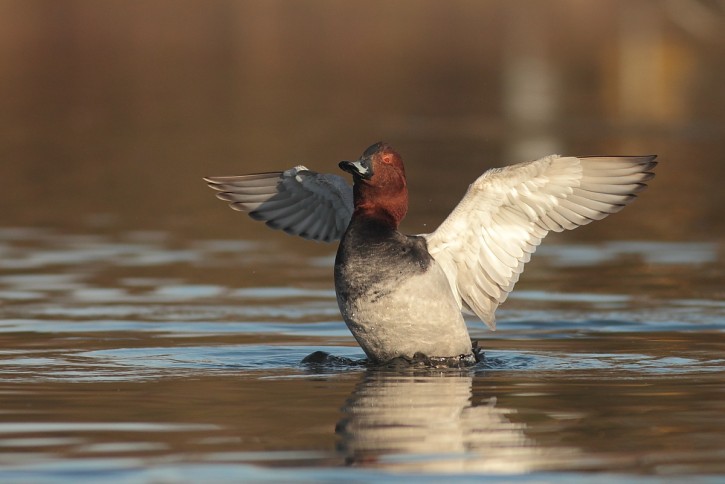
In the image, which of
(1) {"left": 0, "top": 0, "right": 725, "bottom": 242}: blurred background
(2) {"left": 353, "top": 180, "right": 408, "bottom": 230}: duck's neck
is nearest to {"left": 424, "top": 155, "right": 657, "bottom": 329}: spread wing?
(2) {"left": 353, "top": 180, "right": 408, "bottom": 230}: duck's neck

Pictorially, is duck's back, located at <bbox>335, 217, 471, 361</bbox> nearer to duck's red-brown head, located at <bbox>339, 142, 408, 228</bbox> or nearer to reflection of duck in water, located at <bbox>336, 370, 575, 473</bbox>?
duck's red-brown head, located at <bbox>339, 142, 408, 228</bbox>

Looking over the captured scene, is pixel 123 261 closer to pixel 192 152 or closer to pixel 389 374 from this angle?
pixel 389 374

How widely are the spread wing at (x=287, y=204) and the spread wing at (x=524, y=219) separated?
Answer: 1294 mm

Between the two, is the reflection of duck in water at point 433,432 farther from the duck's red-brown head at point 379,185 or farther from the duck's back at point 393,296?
the duck's red-brown head at point 379,185

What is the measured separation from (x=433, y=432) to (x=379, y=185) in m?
2.69

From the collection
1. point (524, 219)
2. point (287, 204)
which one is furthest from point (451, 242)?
point (287, 204)

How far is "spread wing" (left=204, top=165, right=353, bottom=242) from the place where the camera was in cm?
1066

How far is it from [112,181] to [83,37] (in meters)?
28.3

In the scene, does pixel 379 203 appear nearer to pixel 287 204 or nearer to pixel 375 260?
pixel 375 260

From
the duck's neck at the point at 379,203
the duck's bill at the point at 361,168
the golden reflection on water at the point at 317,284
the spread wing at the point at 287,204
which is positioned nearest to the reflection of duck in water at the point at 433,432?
the golden reflection on water at the point at 317,284

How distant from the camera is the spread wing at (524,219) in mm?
9398

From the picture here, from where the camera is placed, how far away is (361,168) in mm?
9273

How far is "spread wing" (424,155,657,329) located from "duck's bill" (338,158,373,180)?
0.53 m

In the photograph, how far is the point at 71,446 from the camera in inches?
261
